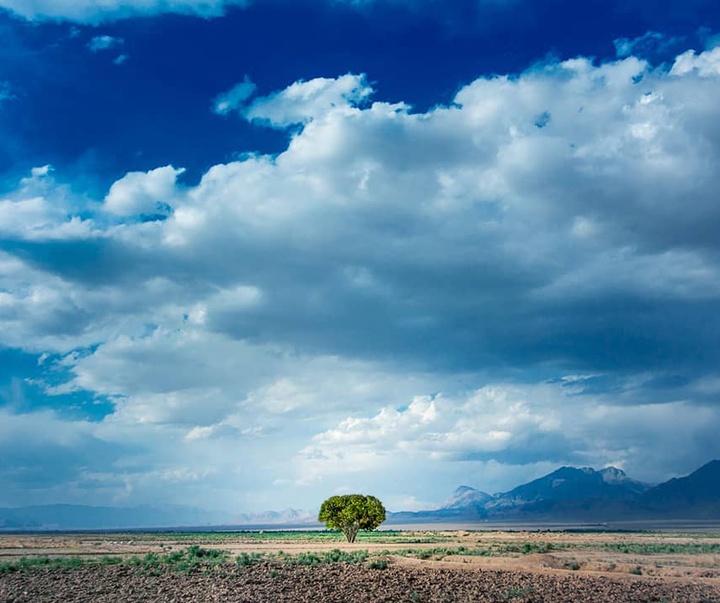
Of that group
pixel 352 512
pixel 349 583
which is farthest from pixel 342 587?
pixel 352 512

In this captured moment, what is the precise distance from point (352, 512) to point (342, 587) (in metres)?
59.3

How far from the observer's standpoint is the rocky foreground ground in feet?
91.3

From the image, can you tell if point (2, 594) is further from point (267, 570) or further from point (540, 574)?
point (540, 574)

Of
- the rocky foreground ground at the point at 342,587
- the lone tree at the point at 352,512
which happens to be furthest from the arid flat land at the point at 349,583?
the lone tree at the point at 352,512

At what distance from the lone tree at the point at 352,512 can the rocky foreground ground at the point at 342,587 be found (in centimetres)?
5319

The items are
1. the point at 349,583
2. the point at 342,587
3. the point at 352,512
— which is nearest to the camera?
the point at 342,587

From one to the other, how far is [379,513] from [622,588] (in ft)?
200

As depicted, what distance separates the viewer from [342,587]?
29.5 metres

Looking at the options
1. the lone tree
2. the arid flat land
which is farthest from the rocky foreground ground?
the lone tree

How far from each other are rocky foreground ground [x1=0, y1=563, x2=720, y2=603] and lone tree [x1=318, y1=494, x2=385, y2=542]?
5319cm

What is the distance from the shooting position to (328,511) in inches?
3524

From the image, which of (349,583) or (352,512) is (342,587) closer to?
(349,583)

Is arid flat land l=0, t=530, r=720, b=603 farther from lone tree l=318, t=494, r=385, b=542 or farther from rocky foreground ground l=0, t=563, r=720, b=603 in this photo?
lone tree l=318, t=494, r=385, b=542

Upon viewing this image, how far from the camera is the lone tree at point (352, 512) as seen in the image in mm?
87375
